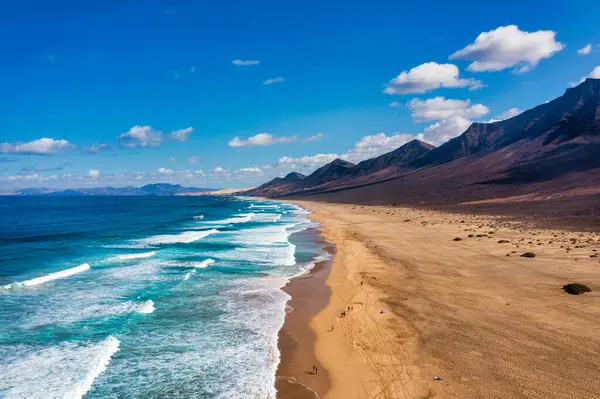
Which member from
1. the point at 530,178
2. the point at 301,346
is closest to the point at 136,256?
the point at 301,346

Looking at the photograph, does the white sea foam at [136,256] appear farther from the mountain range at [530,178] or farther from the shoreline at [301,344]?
the mountain range at [530,178]

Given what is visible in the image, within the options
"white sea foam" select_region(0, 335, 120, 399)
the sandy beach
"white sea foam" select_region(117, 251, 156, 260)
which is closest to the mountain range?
Answer: the sandy beach

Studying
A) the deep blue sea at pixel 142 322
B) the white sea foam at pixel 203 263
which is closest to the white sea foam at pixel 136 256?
the deep blue sea at pixel 142 322

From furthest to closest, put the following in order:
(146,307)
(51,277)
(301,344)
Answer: (51,277), (146,307), (301,344)

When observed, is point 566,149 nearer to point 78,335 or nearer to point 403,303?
point 403,303

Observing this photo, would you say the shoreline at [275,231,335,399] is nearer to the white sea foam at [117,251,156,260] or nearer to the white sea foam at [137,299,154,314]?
the white sea foam at [137,299,154,314]

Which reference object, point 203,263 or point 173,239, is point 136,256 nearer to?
point 203,263
